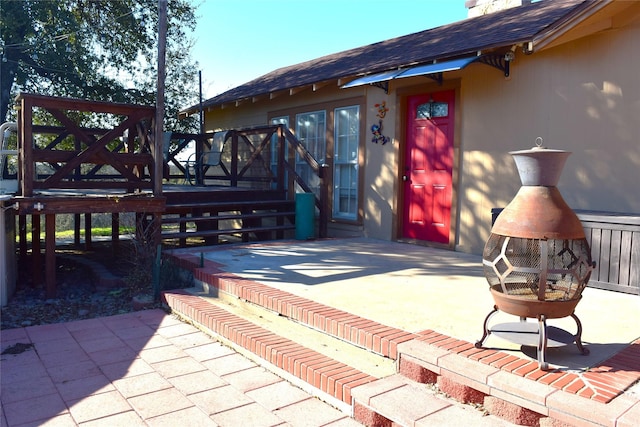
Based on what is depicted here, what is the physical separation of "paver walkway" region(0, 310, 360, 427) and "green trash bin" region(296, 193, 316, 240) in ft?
11.5

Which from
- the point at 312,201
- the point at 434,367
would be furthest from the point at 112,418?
the point at 312,201

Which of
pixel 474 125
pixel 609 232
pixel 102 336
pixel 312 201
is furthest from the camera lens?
pixel 312 201

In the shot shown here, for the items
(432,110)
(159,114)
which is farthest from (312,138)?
(159,114)

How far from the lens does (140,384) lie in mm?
3143

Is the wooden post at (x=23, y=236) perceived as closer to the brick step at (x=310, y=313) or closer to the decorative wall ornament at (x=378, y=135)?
the brick step at (x=310, y=313)

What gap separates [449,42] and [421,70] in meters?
1.15

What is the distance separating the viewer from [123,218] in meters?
6.85

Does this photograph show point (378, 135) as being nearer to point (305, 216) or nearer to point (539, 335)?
point (305, 216)

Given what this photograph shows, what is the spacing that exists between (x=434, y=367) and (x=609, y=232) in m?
2.66

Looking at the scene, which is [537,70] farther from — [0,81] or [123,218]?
[0,81]

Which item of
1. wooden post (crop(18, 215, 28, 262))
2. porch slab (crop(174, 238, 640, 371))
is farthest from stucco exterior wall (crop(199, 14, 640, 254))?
wooden post (crop(18, 215, 28, 262))

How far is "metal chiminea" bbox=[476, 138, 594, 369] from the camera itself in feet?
8.41

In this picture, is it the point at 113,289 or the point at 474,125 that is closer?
the point at 113,289

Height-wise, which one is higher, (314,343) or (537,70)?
(537,70)
